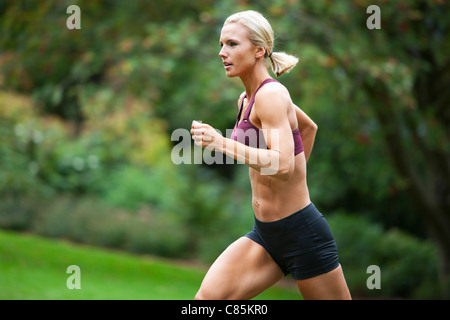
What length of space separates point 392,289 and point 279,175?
30.8ft

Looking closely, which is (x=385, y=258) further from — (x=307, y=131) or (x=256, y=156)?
(x=256, y=156)

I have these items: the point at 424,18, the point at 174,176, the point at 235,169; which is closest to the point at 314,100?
the point at 424,18

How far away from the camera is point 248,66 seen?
316 centimetres

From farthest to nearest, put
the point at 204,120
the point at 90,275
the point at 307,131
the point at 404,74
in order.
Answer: the point at 204,120, the point at 90,275, the point at 404,74, the point at 307,131

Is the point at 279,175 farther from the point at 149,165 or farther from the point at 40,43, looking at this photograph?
the point at 149,165

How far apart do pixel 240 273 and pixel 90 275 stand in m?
6.56

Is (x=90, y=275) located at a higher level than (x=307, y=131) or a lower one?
higher

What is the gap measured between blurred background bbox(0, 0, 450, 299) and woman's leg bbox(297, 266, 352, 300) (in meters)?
3.98

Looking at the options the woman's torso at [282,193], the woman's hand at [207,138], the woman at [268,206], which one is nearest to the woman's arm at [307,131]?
the woman at [268,206]

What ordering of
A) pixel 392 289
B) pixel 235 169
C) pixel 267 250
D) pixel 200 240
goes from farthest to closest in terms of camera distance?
pixel 235 169 → pixel 200 240 → pixel 392 289 → pixel 267 250

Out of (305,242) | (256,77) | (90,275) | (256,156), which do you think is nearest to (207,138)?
(256,156)

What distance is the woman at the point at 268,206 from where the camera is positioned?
306 centimetres

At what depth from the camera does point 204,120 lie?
12.0m

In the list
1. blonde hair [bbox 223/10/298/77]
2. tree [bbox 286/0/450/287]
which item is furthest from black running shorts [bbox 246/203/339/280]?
tree [bbox 286/0/450/287]
